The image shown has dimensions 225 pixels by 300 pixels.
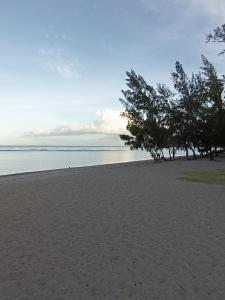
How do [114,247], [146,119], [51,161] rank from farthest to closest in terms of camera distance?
[51,161] → [146,119] → [114,247]

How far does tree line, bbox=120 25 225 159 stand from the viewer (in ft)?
149

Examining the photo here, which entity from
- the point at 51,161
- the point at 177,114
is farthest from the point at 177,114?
the point at 51,161

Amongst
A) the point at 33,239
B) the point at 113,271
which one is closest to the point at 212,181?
the point at 33,239

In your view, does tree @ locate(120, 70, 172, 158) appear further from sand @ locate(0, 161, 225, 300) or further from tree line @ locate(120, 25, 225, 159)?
sand @ locate(0, 161, 225, 300)

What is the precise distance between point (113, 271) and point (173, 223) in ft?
13.9

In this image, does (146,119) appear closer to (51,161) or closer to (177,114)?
(177,114)

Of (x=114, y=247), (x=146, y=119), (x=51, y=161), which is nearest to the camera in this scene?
(x=114, y=247)

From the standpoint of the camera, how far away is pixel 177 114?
46.9 metres

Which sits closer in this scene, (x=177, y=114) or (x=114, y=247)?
(x=114, y=247)

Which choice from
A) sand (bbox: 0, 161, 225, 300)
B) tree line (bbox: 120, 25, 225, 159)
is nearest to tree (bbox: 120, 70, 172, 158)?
tree line (bbox: 120, 25, 225, 159)

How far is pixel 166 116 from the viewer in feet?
155

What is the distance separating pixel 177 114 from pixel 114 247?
39313mm

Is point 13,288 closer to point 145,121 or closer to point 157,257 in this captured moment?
point 157,257

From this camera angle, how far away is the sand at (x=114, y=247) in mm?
6422
